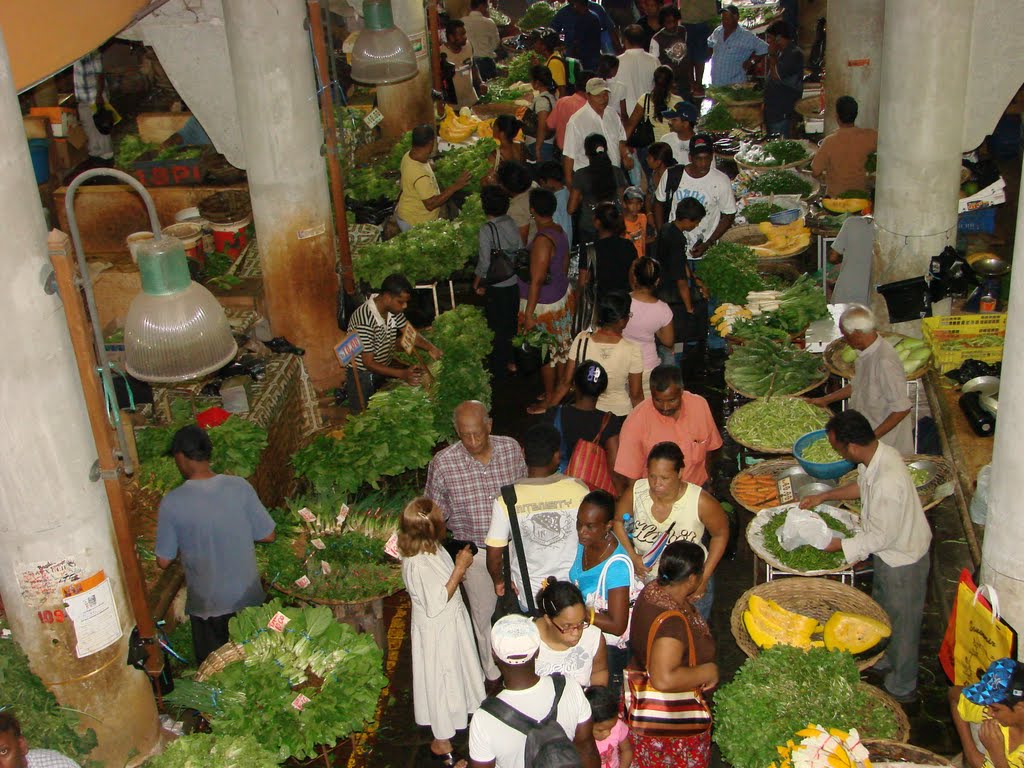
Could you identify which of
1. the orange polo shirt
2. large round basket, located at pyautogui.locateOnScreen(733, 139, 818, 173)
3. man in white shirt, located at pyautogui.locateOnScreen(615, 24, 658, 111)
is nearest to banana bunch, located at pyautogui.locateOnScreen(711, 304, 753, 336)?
the orange polo shirt

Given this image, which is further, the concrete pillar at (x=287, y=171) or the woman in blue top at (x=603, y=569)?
the concrete pillar at (x=287, y=171)

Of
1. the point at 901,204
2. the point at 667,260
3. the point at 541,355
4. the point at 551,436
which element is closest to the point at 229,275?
the point at 541,355

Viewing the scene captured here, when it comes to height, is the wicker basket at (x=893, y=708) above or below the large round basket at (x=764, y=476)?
below

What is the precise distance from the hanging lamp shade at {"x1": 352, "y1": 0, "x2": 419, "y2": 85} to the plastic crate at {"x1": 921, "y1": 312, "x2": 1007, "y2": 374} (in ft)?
14.1

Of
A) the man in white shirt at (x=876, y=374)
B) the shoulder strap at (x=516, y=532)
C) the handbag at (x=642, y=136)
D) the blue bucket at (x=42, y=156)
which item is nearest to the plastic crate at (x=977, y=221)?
the handbag at (x=642, y=136)

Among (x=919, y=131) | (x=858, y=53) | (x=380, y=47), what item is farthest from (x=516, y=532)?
(x=858, y=53)

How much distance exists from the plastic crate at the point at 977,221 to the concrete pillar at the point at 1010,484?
17.6 ft

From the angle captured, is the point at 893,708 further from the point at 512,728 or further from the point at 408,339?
the point at 408,339

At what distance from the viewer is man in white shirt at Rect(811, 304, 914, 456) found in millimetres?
6875

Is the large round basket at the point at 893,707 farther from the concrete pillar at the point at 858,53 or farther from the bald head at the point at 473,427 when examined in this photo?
the concrete pillar at the point at 858,53

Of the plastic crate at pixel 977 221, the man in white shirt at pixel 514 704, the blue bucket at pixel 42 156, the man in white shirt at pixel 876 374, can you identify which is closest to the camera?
the man in white shirt at pixel 514 704

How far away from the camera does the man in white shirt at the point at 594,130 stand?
11281 millimetres

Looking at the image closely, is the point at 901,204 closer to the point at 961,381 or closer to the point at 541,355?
the point at 961,381

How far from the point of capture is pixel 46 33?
18.2 ft
